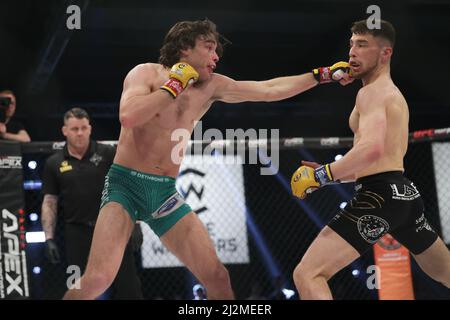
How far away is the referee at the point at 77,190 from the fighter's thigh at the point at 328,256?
58.7 inches

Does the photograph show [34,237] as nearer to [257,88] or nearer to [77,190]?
[77,190]

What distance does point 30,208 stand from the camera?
6801mm

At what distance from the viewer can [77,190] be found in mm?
3891

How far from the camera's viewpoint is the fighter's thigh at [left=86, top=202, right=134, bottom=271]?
8.77 feet

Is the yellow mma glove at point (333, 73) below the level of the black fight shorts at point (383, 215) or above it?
above

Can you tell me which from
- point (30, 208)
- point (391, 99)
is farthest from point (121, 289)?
point (30, 208)

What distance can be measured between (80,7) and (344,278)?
433 cm

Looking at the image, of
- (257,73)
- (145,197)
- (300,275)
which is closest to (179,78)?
(145,197)

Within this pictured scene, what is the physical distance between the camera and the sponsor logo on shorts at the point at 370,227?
8.63 ft

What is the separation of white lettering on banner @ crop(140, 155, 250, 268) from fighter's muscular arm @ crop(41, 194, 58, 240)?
1.93 meters

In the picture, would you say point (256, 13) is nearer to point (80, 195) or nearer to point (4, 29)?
point (4, 29)

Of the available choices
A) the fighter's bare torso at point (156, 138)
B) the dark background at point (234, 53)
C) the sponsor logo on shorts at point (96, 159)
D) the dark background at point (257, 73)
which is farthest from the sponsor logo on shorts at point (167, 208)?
the dark background at point (257, 73)

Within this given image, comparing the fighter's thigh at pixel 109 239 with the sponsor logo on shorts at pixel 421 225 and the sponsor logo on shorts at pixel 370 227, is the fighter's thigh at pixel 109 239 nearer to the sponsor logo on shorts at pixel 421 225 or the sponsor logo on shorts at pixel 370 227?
the sponsor logo on shorts at pixel 370 227

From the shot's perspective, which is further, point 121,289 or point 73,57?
point 73,57
